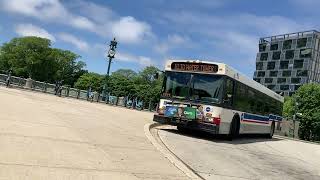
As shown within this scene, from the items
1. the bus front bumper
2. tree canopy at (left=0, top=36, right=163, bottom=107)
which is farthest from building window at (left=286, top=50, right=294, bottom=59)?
the bus front bumper

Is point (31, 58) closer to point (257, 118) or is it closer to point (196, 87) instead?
point (257, 118)

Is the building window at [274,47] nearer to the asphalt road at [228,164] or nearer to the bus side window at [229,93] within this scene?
the bus side window at [229,93]

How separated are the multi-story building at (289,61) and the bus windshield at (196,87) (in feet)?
408

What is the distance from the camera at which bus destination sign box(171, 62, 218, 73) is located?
19312 millimetres

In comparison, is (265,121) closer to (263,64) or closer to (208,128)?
(208,128)

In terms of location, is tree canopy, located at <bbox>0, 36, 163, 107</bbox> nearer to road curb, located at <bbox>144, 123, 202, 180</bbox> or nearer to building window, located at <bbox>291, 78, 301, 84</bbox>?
building window, located at <bbox>291, 78, 301, 84</bbox>

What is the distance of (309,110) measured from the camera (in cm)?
7931

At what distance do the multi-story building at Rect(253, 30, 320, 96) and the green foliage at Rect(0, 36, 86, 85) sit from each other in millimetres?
60563

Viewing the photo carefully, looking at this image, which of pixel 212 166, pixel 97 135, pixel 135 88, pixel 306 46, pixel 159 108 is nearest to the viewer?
pixel 212 166

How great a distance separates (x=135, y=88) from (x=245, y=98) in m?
88.5

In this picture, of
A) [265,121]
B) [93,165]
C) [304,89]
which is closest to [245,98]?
[265,121]

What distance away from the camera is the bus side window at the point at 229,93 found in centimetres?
1927

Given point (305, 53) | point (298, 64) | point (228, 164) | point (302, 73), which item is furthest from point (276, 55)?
point (228, 164)

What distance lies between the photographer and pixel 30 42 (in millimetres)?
131125
